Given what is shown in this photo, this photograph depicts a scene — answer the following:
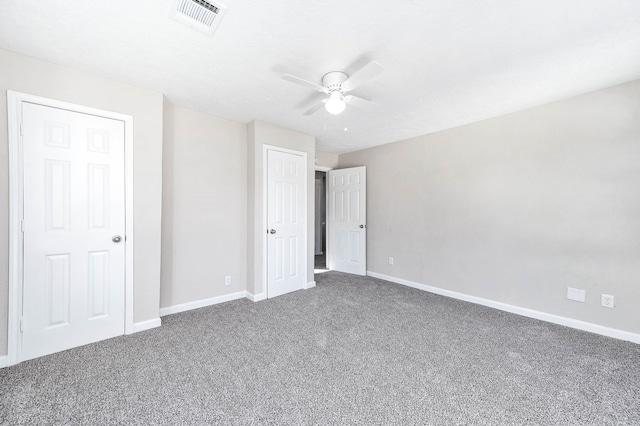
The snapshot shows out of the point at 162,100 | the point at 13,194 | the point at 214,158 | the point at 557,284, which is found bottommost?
the point at 557,284

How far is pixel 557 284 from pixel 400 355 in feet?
6.76

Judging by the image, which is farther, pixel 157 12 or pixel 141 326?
pixel 141 326

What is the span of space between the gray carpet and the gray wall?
0.57 metres

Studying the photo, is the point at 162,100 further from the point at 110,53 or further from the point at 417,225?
the point at 417,225

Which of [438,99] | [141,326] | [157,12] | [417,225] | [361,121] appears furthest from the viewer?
[417,225]

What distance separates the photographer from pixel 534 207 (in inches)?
117

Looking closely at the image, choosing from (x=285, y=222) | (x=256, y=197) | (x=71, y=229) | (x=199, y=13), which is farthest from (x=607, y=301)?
(x=71, y=229)

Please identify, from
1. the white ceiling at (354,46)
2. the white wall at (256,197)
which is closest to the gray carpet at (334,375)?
the white wall at (256,197)

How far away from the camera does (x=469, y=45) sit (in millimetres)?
1853

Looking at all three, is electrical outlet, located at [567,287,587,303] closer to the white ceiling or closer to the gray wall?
the gray wall

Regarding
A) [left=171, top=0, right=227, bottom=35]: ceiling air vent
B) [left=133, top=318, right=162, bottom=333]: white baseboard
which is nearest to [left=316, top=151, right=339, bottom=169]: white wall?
[left=171, top=0, right=227, bottom=35]: ceiling air vent

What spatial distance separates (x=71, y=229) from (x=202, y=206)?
4.05ft

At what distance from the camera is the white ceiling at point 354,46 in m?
1.55

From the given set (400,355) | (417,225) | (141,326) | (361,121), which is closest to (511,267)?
(417,225)
